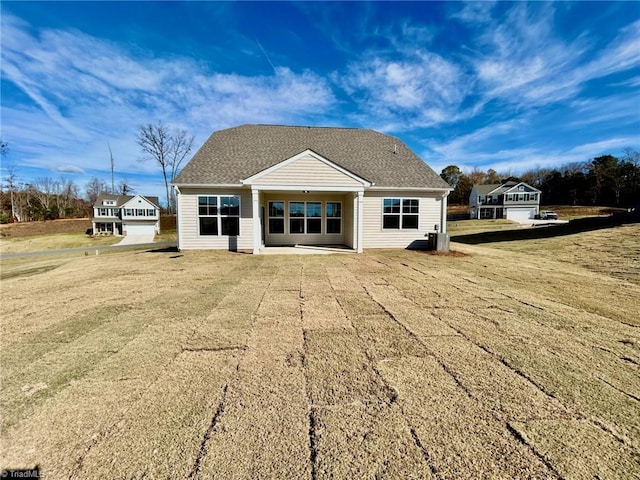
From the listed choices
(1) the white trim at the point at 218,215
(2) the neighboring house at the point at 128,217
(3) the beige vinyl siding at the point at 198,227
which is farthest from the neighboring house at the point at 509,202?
(2) the neighboring house at the point at 128,217

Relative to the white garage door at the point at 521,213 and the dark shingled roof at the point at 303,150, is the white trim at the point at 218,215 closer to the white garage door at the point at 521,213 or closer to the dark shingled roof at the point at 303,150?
the dark shingled roof at the point at 303,150

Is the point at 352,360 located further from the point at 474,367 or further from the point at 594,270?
the point at 594,270

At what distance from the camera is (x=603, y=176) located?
51.5m

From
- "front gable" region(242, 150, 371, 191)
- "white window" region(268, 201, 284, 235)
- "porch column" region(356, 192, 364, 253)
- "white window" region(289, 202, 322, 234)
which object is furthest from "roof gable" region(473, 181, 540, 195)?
"white window" region(268, 201, 284, 235)

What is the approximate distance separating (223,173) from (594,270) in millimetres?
14326

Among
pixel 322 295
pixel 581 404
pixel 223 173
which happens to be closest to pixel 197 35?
pixel 223 173

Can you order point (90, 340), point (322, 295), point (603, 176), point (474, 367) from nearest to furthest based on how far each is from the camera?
point (474, 367), point (90, 340), point (322, 295), point (603, 176)

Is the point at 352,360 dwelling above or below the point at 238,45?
below

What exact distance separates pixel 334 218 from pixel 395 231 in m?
3.23

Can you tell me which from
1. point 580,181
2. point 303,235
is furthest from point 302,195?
point 580,181

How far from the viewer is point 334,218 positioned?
14.7 m

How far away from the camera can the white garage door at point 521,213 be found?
5075 cm

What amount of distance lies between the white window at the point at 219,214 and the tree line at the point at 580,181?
4771 centimetres

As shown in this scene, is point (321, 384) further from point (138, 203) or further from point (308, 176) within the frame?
point (138, 203)
